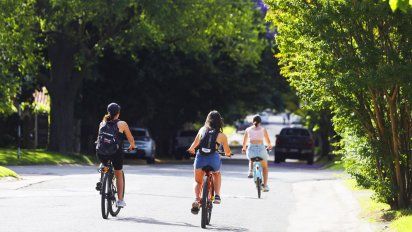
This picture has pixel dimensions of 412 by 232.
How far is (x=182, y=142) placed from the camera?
53.5 metres

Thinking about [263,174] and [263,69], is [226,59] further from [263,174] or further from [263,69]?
[263,174]

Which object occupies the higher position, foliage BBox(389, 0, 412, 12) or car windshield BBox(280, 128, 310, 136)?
car windshield BBox(280, 128, 310, 136)

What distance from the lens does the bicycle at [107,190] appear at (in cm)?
1528

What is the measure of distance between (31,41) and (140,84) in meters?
11.8

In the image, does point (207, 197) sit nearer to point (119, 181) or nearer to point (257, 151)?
point (119, 181)

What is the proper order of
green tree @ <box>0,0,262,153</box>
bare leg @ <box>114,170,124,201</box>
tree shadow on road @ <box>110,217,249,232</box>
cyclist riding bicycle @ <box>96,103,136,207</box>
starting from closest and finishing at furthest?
tree shadow on road @ <box>110,217,249,232</box> < cyclist riding bicycle @ <box>96,103,136,207</box> < bare leg @ <box>114,170,124,201</box> < green tree @ <box>0,0,262,153</box>

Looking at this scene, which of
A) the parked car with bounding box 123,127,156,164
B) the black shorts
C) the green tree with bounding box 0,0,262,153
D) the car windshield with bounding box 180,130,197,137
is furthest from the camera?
the car windshield with bounding box 180,130,197,137

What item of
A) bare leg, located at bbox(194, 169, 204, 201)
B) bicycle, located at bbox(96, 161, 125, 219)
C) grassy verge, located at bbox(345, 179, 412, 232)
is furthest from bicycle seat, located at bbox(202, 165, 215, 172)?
grassy verge, located at bbox(345, 179, 412, 232)

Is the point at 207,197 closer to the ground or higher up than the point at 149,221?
higher up

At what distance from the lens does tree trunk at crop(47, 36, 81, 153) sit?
135 ft

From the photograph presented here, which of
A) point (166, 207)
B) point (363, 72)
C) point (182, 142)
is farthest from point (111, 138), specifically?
point (182, 142)

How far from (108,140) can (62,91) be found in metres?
26.7

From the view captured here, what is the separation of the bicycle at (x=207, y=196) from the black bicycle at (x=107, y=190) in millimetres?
1414

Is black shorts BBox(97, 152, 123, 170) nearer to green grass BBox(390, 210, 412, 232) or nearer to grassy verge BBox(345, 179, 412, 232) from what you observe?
grassy verge BBox(345, 179, 412, 232)
